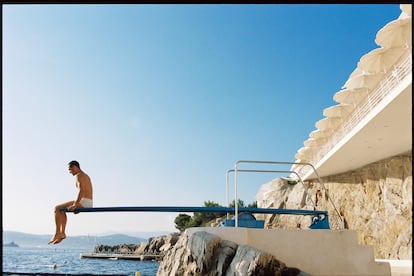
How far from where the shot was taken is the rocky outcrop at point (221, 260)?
16.4 ft

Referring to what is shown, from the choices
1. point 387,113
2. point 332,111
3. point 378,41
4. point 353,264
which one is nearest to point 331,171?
point 332,111

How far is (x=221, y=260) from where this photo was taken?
5254 millimetres

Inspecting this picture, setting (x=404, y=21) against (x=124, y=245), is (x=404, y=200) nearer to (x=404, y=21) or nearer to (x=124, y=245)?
(x=404, y=21)

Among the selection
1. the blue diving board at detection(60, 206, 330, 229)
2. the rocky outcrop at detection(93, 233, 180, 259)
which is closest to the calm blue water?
the rocky outcrop at detection(93, 233, 180, 259)

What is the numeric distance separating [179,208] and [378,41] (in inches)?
550

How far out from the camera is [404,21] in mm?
15453

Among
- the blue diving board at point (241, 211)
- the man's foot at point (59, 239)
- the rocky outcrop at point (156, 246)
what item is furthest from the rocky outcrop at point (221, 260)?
the rocky outcrop at point (156, 246)

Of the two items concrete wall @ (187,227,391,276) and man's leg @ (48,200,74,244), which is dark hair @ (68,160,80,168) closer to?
man's leg @ (48,200,74,244)

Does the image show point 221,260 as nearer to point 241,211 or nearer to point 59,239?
point 241,211

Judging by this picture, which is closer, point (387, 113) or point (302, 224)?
point (387, 113)

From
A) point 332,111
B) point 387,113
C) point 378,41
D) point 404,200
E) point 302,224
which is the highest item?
point 378,41

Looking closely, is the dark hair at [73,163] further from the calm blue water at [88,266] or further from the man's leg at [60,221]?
the calm blue water at [88,266]

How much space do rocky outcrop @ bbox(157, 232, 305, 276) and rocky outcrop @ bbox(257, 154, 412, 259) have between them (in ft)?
28.6

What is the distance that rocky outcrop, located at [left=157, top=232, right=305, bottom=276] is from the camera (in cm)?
499
